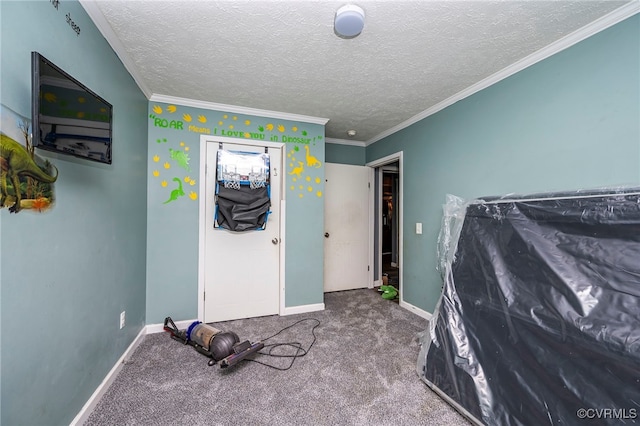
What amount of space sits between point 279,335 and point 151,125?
8.13ft

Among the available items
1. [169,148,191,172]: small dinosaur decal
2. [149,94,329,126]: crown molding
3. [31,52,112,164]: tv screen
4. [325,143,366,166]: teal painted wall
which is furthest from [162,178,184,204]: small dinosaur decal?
[325,143,366,166]: teal painted wall

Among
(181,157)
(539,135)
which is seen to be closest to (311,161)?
(181,157)

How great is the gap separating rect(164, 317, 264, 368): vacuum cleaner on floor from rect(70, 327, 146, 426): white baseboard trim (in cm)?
35

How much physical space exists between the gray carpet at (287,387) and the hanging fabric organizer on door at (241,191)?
3.79 feet

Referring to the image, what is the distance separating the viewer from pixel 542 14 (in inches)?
56.3

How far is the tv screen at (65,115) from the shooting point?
0.93m

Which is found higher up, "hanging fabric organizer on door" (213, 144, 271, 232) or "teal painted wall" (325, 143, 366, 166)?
"teal painted wall" (325, 143, 366, 166)

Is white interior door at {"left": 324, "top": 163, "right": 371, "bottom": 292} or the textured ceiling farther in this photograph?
white interior door at {"left": 324, "top": 163, "right": 371, "bottom": 292}

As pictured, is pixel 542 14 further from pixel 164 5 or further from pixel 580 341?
pixel 164 5

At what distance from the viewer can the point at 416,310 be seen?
291 centimetres

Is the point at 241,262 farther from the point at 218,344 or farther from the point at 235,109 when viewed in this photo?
the point at 235,109

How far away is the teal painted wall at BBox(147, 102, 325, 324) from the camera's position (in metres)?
2.44

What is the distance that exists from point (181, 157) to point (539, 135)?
3.17 metres

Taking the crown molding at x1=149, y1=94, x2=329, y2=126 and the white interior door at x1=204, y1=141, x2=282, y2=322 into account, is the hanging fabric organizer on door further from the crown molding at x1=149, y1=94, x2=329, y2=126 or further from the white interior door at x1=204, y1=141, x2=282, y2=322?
the crown molding at x1=149, y1=94, x2=329, y2=126
